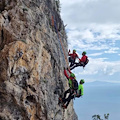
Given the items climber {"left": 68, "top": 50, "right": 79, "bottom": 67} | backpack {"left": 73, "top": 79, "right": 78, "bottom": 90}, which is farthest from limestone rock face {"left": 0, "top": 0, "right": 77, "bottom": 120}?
climber {"left": 68, "top": 50, "right": 79, "bottom": 67}

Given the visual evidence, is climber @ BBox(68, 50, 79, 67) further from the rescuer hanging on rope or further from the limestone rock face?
the limestone rock face

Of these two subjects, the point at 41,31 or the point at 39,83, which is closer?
the point at 39,83

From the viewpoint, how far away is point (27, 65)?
423 inches

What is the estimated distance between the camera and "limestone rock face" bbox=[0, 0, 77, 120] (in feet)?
32.4

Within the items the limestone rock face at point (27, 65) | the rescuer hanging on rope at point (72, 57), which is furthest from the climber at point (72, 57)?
the limestone rock face at point (27, 65)

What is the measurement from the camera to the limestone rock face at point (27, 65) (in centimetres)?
989

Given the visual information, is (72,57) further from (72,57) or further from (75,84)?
(75,84)

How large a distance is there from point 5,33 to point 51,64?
11.8 feet

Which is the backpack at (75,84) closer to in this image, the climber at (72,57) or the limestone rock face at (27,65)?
the limestone rock face at (27,65)

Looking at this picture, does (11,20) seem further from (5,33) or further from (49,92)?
(49,92)

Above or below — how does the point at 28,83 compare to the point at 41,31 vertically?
below

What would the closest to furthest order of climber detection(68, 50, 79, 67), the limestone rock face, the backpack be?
the limestone rock face, the backpack, climber detection(68, 50, 79, 67)

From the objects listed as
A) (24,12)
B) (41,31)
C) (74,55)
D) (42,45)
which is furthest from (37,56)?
(74,55)

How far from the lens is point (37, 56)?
1143 cm
